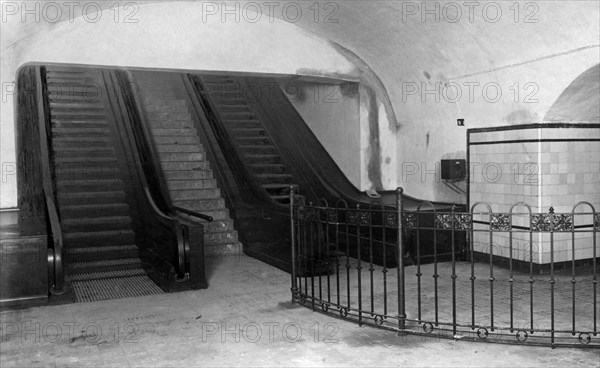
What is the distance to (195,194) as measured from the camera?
31.6ft

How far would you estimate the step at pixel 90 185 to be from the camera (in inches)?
349

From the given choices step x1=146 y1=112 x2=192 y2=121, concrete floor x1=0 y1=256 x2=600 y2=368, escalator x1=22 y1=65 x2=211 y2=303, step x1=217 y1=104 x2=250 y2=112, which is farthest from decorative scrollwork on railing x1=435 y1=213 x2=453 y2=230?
step x1=217 y1=104 x2=250 y2=112

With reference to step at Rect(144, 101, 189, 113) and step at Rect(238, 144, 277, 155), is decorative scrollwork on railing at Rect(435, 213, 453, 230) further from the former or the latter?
step at Rect(144, 101, 189, 113)

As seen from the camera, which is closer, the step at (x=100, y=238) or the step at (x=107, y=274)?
the step at (x=107, y=274)

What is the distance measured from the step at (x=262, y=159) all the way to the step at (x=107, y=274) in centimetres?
335

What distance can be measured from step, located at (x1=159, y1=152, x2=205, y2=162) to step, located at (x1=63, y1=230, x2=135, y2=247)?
83.8 inches

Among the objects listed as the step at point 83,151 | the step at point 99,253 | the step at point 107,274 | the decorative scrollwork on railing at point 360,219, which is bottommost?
the step at point 107,274

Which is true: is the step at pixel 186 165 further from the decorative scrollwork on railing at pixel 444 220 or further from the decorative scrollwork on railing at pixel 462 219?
the decorative scrollwork on railing at pixel 462 219

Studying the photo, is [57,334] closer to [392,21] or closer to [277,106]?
[392,21]

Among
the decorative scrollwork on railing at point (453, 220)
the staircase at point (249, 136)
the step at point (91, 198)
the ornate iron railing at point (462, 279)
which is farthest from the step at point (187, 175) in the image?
the decorative scrollwork on railing at point (453, 220)

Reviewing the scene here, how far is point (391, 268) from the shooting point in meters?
7.84

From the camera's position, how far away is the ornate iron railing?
4.52 metres

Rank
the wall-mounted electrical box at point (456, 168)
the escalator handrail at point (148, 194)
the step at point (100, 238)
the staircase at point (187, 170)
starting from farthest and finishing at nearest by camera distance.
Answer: the staircase at point (187, 170), the wall-mounted electrical box at point (456, 168), the step at point (100, 238), the escalator handrail at point (148, 194)

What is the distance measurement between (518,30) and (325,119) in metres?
4.77
